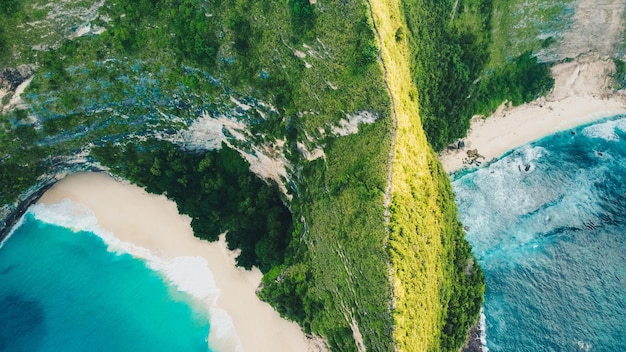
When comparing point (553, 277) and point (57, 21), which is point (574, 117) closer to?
point (553, 277)

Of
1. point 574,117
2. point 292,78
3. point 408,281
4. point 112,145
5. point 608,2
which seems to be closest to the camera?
point 408,281

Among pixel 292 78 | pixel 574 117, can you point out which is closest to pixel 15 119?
pixel 292 78

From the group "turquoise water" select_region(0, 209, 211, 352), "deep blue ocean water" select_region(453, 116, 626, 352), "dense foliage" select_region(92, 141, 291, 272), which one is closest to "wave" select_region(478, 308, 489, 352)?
"deep blue ocean water" select_region(453, 116, 626, 352)

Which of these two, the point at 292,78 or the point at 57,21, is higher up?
the point at 57,21

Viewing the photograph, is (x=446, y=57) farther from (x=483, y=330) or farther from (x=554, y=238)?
(x=483, y=330)

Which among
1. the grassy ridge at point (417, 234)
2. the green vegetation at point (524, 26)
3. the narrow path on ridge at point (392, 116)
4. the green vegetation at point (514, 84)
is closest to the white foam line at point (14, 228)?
the narrow path on ridge at point (392, 116)

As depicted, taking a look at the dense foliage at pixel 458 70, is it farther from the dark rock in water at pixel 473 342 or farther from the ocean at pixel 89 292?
the ocean at pixel 89 292

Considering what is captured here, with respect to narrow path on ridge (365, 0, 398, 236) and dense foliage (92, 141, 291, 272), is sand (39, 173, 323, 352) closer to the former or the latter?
dense foliage (92, 141, 291, 272)
